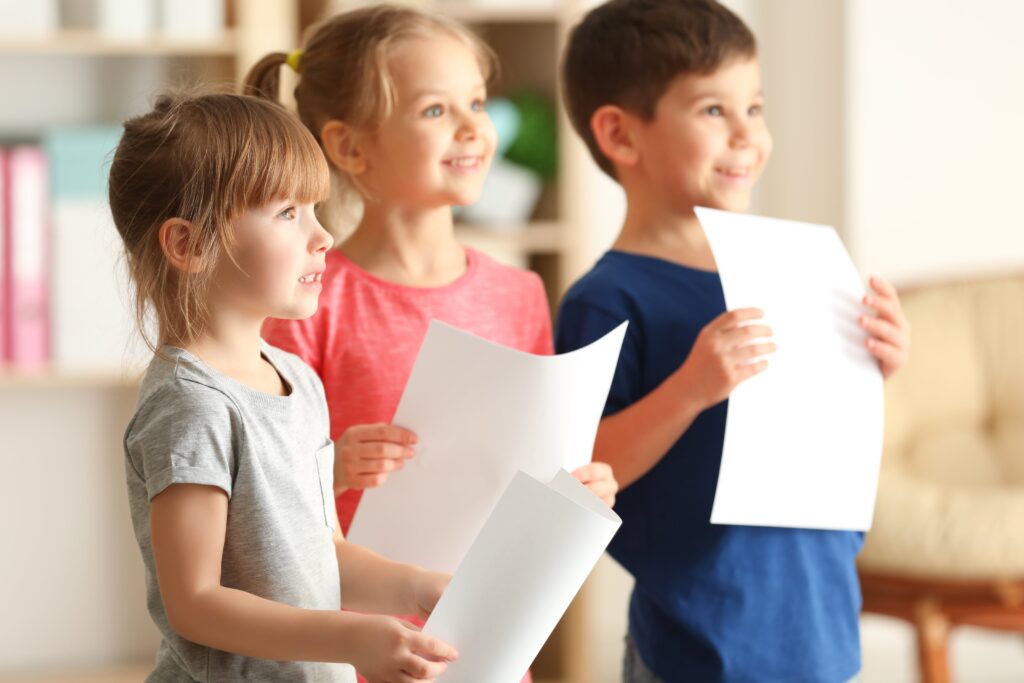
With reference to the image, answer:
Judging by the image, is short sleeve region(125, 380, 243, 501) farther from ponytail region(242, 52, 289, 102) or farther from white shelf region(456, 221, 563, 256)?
white shelf region(456, 221, 563, 256)

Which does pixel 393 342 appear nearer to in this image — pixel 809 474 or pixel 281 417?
pixel 281 417

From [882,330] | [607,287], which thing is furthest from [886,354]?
[607,287]

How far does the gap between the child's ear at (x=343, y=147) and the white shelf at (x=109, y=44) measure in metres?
1.18

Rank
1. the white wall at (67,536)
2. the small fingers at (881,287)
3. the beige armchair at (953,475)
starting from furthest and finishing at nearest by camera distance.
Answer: the white wall at (67,536) < the beige armchair at (953,475) < the small fingers at (881,287)

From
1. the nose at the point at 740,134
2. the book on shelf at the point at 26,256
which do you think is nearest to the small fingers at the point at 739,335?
the nose at the point at 740,134

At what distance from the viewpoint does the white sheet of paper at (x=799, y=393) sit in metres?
1.14

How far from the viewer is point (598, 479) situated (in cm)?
101

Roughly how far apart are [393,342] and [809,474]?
41 centimetres

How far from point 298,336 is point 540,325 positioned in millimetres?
Answer: 265

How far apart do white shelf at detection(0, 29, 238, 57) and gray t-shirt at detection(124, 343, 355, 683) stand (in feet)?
5.03

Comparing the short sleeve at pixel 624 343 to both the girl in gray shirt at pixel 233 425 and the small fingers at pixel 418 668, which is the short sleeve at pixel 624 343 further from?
the small fingers at pixel 418 668

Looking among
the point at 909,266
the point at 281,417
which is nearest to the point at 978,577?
the point at 909,266

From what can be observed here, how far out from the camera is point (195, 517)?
2.64 ft

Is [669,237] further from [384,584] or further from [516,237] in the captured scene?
[516,237]
